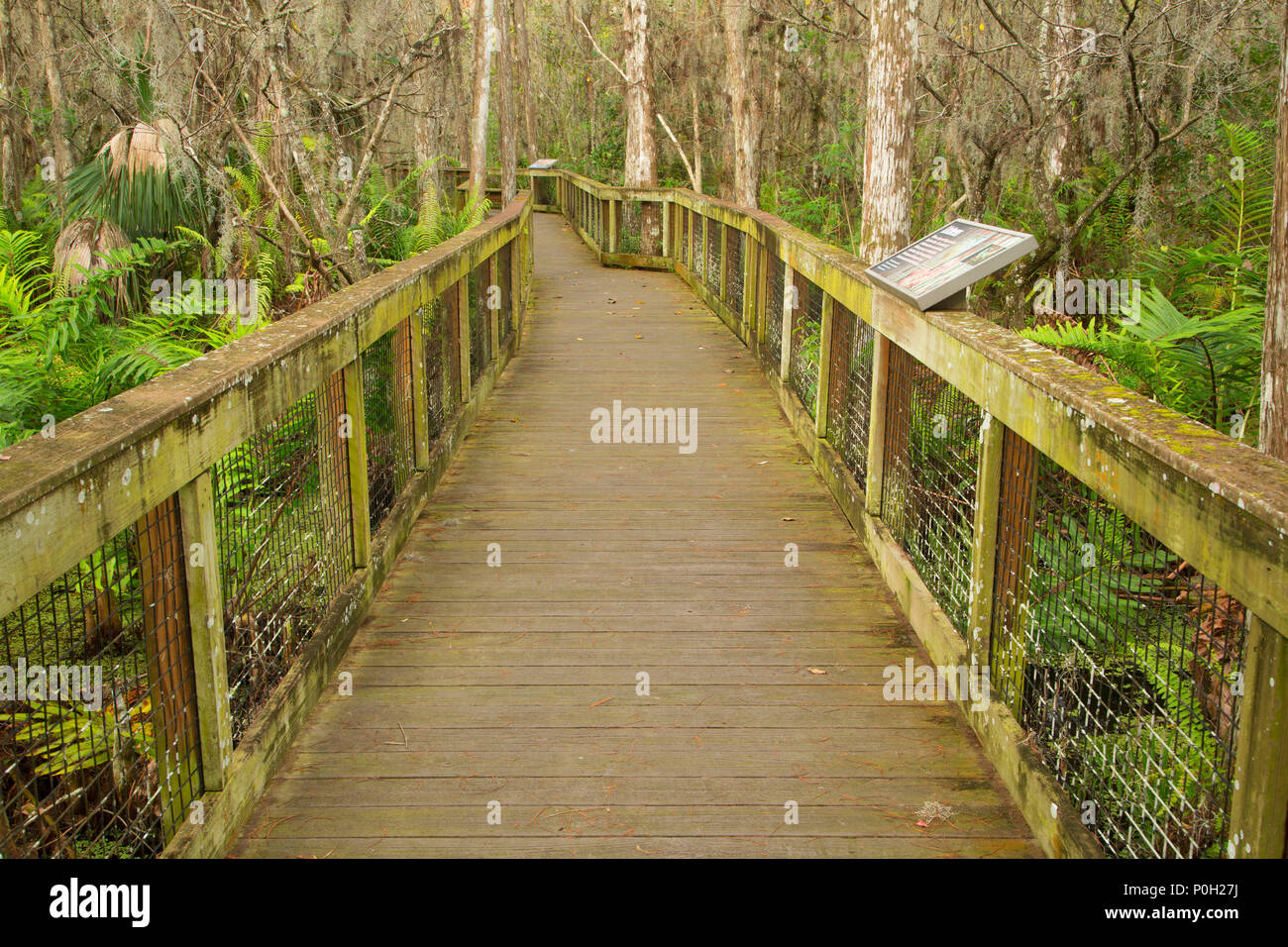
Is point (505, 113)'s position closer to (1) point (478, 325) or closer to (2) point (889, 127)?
(1) point (478, 325)

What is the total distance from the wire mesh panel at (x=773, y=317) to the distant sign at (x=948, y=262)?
3.74 metres

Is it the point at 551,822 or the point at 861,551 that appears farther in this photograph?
the point at 861,551

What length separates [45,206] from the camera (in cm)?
1898

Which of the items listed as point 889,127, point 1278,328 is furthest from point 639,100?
point 1278,328

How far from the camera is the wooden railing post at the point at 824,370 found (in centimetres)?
663

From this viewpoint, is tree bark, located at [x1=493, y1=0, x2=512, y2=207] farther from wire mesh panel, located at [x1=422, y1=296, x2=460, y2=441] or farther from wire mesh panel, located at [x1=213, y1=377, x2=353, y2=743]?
wire mesh panel, located at [x1=213, y1=377, x2=353, y2=743]

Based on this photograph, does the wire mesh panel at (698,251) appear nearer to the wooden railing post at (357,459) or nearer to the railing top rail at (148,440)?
the wooden railing post at (357,459)

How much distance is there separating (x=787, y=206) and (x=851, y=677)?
2195cm

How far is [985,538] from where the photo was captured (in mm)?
3795

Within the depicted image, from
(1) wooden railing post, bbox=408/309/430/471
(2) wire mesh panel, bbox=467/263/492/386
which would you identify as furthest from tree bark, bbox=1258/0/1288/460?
(2) wire mesh panel, bbox=467/263/492/386

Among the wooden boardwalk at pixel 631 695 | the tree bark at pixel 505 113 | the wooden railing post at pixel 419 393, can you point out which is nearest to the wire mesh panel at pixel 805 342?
the wooden boardwalk at pixel 631 695
